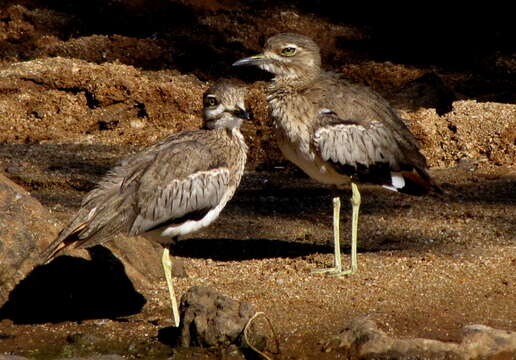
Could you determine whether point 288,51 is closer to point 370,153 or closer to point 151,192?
point 370,153

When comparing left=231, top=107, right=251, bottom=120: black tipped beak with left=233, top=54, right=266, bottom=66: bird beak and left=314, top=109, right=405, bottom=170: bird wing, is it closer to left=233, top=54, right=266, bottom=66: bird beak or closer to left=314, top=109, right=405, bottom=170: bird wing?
left=314, top=109, right=405, bottom=170: bird wing

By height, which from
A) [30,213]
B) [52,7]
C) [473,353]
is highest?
[52,7]

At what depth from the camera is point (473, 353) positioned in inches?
210

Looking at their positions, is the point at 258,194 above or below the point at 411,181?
below

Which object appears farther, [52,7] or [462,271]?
[52,7]

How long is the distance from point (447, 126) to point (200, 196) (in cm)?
359

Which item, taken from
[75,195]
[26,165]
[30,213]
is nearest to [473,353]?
[30,213]

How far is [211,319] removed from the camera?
5.52 meters

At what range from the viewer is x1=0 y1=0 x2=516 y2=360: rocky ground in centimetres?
588

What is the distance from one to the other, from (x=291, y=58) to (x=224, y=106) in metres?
1.06

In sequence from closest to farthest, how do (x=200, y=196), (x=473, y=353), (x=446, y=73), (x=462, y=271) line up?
1. (x=473, y=353)
2. (x=200, y=196)
3. (x=462, y=271)
4. (x=446, y=73)

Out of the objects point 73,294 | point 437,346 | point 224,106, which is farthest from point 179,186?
point 437,346

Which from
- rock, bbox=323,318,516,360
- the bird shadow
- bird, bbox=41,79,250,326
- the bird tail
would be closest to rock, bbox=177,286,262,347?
bird, bbox=41,79,250,326

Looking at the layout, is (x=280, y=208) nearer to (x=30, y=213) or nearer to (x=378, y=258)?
(x=378, y=258)
